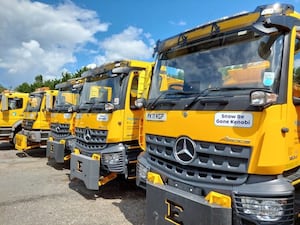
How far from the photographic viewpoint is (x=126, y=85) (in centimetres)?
578

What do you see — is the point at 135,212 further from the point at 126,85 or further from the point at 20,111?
the point at 20,111

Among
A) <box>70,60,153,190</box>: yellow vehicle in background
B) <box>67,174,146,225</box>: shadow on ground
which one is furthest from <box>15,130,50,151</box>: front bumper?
<box>70,60,153,190</box>: yellow vehicle in background

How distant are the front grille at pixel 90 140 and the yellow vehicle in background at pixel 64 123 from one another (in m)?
1.19

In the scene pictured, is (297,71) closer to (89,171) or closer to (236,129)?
(236,129)

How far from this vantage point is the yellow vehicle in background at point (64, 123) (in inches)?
310

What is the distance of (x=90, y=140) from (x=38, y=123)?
18.2ft

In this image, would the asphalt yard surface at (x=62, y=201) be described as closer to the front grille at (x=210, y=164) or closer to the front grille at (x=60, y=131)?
the front grille at (x=60, y=131)

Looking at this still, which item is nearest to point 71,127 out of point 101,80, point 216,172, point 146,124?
point 101,80

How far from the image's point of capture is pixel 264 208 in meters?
2.60

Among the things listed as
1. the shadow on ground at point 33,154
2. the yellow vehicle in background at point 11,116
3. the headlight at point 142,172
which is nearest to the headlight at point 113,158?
the headlight at point 142,172

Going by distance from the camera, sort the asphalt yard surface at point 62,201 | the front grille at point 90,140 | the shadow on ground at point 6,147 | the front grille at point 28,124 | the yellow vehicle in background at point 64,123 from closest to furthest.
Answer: the asphalt yard surface at point 62,201 < the front grille at point 90,140 < the yellow vehicle in background at point 64,123 < the front grille at point 28,124 < the shadow on ground at point 6,147

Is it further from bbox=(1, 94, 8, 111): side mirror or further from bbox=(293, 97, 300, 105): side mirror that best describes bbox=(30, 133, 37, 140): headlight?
bbox=(293, 97, 300, 105): side mirror

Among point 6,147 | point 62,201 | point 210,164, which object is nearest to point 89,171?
point 62,201

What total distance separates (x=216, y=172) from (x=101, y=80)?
4002 mm
